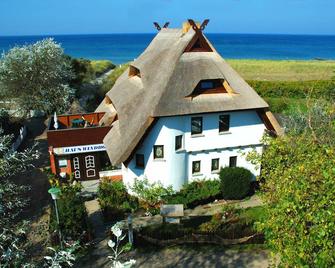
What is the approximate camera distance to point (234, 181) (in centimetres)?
2247

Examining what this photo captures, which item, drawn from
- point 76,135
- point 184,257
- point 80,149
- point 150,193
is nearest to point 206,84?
point 150,193

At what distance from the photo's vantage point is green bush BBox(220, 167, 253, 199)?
22.4 meters

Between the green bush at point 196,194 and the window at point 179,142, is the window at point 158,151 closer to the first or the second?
the window at point 179,142

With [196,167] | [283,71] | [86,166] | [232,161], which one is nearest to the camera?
[196,167]

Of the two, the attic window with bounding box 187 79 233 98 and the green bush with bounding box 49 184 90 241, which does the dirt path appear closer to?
the green bush with bounding box 49 184 90 241

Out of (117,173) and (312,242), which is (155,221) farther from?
(312,242)

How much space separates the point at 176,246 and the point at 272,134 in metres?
10.5

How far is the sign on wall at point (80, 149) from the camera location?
79.3 feet

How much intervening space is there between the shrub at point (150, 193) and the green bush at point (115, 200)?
741 mm

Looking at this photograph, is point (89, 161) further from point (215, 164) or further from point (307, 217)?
point (307, 217)

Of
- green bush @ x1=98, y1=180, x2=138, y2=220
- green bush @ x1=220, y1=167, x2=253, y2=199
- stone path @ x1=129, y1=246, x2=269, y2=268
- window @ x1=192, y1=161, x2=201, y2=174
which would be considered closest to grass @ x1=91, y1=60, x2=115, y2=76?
green bush @ x1=98, y1=180, x2=138, y2=220

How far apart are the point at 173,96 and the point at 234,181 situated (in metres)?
6.85

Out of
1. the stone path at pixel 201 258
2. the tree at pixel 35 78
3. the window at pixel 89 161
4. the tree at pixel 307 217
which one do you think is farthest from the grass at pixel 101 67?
the tree at pixel 307 217

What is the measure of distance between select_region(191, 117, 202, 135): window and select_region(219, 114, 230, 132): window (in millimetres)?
1449
